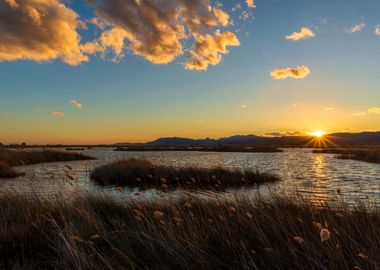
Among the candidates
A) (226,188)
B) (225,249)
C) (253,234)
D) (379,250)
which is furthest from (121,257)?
(226,188)

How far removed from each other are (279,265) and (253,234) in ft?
3.56

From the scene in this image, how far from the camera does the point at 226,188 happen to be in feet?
60.1

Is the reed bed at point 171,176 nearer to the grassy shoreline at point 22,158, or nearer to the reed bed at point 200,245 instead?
the grassy shoreline at point 22,158

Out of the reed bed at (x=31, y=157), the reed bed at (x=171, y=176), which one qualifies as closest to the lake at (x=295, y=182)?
the reed bed at (x=171, y=176)

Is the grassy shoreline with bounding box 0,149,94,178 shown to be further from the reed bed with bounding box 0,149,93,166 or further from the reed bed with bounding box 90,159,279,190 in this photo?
the reed bed with bounding box 90,159,279,190


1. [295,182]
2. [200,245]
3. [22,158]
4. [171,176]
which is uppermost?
[22,158]

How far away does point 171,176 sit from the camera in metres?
20.9

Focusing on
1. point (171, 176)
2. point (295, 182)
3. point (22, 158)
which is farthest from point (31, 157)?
point (295, 182)

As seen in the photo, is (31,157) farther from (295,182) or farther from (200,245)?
(200,245)

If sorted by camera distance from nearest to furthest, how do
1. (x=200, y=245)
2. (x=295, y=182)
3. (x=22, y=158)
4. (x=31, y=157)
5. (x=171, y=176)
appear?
(x=200, y=245) → (x=295, y=182) → (x=171, y=176) → (x=22, y=158) → (x=31, y=157)

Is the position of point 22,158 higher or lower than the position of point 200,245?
higher

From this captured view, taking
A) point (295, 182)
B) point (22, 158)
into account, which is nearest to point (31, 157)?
point (22, 158)

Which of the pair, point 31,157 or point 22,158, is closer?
point 22,158

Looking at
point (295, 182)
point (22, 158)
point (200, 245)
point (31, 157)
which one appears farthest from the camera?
point (31, 157)
